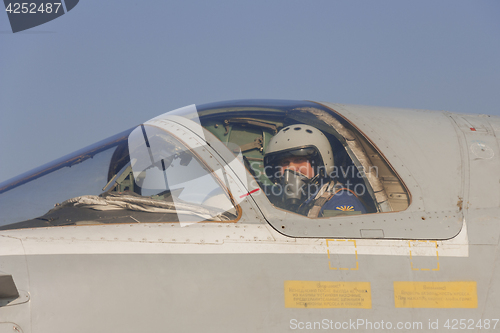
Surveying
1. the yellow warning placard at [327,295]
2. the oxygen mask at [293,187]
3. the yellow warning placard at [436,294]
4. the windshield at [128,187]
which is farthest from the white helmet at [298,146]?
the yellow warning placard at [436,294]

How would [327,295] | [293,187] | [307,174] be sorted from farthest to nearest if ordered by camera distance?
[307,174], [293,187], [327,295]

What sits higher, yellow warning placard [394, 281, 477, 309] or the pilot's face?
the pilot's face

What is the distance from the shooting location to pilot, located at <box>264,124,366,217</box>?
269 cm

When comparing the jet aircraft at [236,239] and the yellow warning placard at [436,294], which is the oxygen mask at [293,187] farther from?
the yellow warning placard at [436,294]

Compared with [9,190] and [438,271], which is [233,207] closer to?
[438,271]

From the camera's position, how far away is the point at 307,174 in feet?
9.78

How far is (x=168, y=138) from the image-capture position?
9.47 feet

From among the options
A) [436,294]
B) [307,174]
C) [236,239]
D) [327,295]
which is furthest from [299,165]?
[436,294]

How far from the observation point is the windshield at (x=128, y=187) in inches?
98.7

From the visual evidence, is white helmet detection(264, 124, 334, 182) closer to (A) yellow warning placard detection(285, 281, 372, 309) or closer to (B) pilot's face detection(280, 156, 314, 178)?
(B) pilot's face detection(280, 156, 314, 178)

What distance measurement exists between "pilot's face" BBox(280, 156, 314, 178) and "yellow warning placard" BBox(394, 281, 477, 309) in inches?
39.1

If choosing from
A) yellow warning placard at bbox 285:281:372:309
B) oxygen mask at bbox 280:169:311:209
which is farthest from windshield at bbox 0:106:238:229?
yellow warning placard at bbox 285:281:372:309

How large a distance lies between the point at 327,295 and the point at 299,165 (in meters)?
1.08

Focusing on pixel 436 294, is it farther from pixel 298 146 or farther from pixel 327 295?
pixel 298 146
